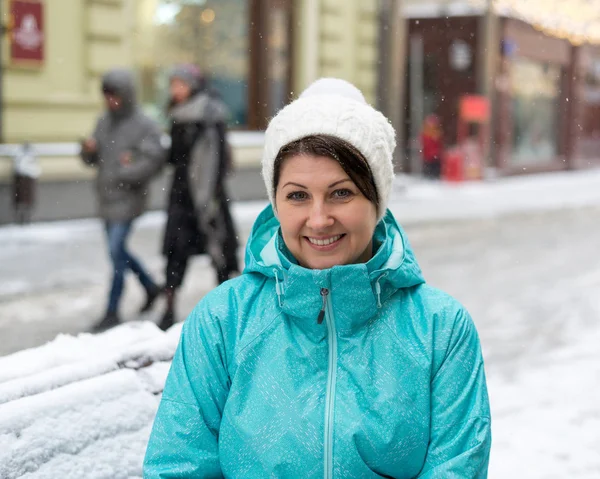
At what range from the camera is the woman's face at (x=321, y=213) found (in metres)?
1.76

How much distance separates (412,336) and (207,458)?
490mm

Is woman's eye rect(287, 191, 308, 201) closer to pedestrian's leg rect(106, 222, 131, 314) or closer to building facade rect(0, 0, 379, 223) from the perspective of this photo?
pedestrian's leg rect(106, 222, 131, 314)

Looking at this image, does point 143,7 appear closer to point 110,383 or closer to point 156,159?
point 156,159

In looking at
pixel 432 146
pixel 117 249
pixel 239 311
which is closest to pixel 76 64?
pixel 117 249

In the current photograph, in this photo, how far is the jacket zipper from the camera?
1.73 metres

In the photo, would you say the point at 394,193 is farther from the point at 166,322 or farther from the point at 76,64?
the point at 166,322

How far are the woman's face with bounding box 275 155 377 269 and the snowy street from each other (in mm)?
1674

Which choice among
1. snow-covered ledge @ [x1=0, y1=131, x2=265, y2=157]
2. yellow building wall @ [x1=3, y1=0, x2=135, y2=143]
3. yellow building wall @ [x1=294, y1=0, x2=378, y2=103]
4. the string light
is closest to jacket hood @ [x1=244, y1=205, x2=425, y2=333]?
the string light

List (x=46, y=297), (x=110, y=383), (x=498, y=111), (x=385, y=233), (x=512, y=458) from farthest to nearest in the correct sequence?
(x=498, y=111) < (x=46, y=297) < (x=512, y=458) < (x=110, y=383) < (x=385, y=233)

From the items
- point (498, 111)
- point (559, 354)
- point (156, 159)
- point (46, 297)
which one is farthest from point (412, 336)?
point (498, 111)

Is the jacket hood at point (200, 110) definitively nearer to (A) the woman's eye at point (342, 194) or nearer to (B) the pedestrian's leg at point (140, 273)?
(B) the pedestrian's leg at point (140, 273)

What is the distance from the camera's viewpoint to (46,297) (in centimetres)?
742

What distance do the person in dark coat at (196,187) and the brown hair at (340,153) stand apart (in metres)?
2.00

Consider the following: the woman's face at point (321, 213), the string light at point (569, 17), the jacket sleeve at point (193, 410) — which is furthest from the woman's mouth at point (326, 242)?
the string light at point (569, 17)
